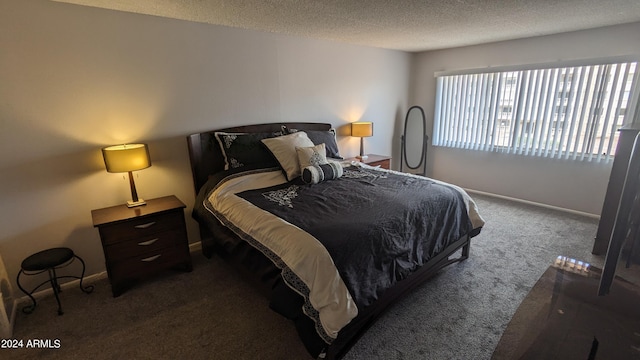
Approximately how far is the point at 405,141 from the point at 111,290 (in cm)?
446

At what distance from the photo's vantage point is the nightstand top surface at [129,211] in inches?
86.1

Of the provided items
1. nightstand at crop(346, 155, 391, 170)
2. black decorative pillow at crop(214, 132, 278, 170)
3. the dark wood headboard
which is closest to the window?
nightstand at crop(346, 155, 391, 170)

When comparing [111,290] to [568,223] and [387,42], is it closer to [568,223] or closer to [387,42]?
[387,42]

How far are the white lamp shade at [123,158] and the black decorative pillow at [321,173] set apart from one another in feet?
4.39

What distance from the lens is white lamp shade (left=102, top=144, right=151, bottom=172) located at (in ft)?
7.27

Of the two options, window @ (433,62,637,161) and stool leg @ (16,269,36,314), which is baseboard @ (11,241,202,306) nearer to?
stool leg @ (16,269,36,314)

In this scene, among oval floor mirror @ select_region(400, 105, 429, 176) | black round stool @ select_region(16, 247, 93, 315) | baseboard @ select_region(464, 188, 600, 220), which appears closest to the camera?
black round stool @ select_region(16, 247, 93, 315)

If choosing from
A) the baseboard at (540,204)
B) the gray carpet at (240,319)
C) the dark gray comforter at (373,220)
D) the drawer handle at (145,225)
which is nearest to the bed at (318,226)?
the dark gray comforter at (373,220)

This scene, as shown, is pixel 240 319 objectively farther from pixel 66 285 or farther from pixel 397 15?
pixel 397 15

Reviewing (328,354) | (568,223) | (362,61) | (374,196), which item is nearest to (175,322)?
(328,354)

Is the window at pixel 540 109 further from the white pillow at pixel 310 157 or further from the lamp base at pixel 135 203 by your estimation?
the lamp base at pixel 135 203

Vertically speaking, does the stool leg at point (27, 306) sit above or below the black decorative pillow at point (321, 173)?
below

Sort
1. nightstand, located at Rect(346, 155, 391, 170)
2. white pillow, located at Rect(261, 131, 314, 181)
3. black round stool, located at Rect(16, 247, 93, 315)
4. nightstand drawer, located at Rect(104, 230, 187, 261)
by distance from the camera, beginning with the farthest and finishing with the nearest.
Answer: nightstand, located at Rect(346, 155, 391, 170)
white pillow, located at Rect(261, 131, 314, 181)
nightstand drawer, located at Rect(104, 230, 187, 261)
black round stool, located at Rect(16, 247, 93, 315)

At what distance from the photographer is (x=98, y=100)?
92.4 inches
